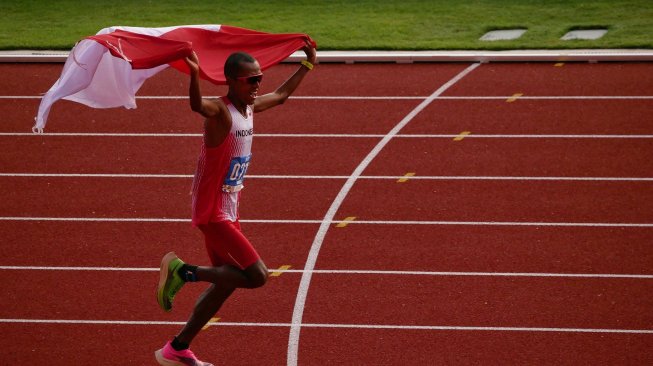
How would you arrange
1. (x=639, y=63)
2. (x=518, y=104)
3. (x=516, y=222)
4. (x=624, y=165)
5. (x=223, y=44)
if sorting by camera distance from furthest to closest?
(x=639, y=63)
(x=518, y=104)
(x=624, y=165)
(x=516, y=222)
(x=223, y=44)

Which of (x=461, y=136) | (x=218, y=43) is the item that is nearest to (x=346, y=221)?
(x=461, y=136)

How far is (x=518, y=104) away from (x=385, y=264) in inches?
158

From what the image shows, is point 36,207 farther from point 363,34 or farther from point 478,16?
point 478,16

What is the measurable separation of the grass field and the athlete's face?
8335mm

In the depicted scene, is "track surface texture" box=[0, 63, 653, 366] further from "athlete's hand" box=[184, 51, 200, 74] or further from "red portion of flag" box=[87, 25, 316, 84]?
"athlete's hand" box=[184, 51, 200, 74]

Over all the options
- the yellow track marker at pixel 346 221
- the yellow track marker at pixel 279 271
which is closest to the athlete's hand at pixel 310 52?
the yellow track marker at pixel 279 271

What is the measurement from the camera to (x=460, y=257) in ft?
31.8

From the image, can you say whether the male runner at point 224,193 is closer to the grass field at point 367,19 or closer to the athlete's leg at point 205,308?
the athlete's leg at point 205,308

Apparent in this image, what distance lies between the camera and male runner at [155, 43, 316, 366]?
6.80 metres

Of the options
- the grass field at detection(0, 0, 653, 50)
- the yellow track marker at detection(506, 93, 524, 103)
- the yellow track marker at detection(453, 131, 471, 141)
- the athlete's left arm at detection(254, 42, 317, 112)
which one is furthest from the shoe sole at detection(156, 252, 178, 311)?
the grass field at detection(0, 0, 653, 50)

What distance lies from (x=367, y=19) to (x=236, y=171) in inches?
400

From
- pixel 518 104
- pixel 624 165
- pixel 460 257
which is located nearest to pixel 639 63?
pixel 518 104

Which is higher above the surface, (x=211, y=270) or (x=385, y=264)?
(x=211, y=270)

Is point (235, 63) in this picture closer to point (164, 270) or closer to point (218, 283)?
point (218, 283)
